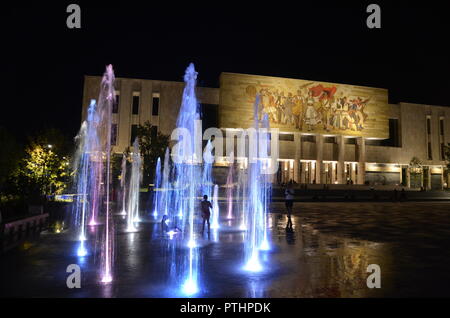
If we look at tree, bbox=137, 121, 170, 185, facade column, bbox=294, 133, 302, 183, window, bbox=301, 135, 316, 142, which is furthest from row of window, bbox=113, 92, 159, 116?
window, bbox=301, 135, 316, 142

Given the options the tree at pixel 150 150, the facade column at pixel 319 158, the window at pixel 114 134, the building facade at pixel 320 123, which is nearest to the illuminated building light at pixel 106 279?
the tree at pixel 150 150

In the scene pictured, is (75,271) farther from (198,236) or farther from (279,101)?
(279,101)

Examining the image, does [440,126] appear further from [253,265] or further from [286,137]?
[253,265]

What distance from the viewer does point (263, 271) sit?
700 cm

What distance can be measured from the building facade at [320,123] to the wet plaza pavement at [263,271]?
122ft

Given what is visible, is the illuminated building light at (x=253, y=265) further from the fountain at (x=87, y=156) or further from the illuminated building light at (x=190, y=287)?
the fountain at (x=87, y=156)

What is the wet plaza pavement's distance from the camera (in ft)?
18.7

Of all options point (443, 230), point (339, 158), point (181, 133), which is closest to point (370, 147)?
point (339, 158)

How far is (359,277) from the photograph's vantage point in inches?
261

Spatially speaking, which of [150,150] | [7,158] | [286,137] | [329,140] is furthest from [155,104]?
[329,140]

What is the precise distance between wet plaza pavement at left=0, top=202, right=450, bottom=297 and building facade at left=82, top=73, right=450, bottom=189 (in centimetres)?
3707

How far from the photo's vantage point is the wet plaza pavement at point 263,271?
18.7ft

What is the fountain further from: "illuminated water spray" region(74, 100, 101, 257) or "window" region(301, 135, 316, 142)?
"window" region(301, 135, 316, 142)
